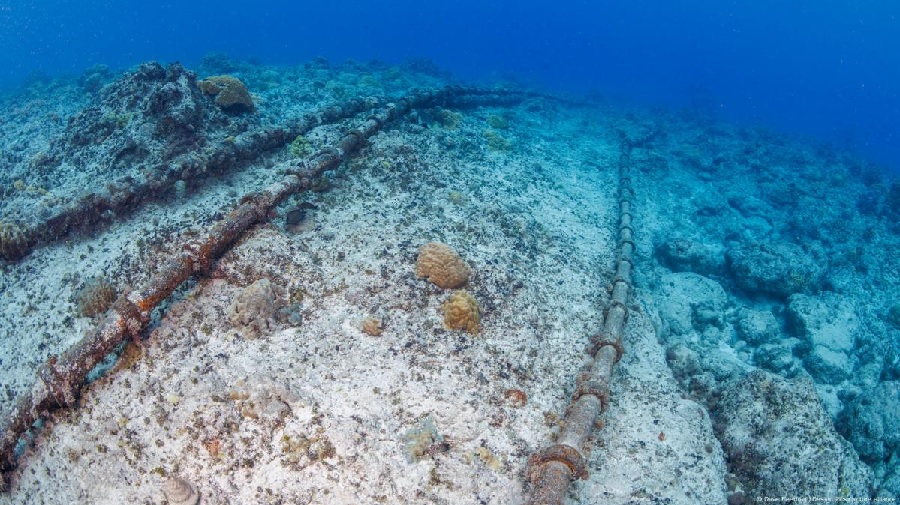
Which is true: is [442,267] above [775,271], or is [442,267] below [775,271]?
above

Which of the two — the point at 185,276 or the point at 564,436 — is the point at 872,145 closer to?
the point at 564,436

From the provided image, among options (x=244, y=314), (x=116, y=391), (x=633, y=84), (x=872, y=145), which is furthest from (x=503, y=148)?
(x=633, y=84)

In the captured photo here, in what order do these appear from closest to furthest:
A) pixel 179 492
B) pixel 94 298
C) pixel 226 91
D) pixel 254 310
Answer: pixel 179 492, pixel 254 310, pixel 94 298, pixel 226 91

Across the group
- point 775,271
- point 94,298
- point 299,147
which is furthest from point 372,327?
point 775,271

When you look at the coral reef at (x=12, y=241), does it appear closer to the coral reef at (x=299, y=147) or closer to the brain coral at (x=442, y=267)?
the coral reef at (x=299, y=147)

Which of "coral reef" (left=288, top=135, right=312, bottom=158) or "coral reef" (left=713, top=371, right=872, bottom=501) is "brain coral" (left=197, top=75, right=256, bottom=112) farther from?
"coral reef" (left=713, top=371, right=872, bottom=501)

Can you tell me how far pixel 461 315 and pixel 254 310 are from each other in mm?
3190

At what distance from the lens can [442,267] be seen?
784 centimetres

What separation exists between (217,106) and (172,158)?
7.37ft

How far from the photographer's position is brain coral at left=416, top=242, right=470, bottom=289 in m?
7.81

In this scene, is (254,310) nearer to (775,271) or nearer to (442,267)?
(442,267)

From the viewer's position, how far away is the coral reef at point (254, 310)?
657 centimetres

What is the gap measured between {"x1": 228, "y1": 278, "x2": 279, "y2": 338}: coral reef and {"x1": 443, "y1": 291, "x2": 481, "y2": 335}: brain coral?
274cm

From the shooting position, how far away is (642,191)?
55.1ft
